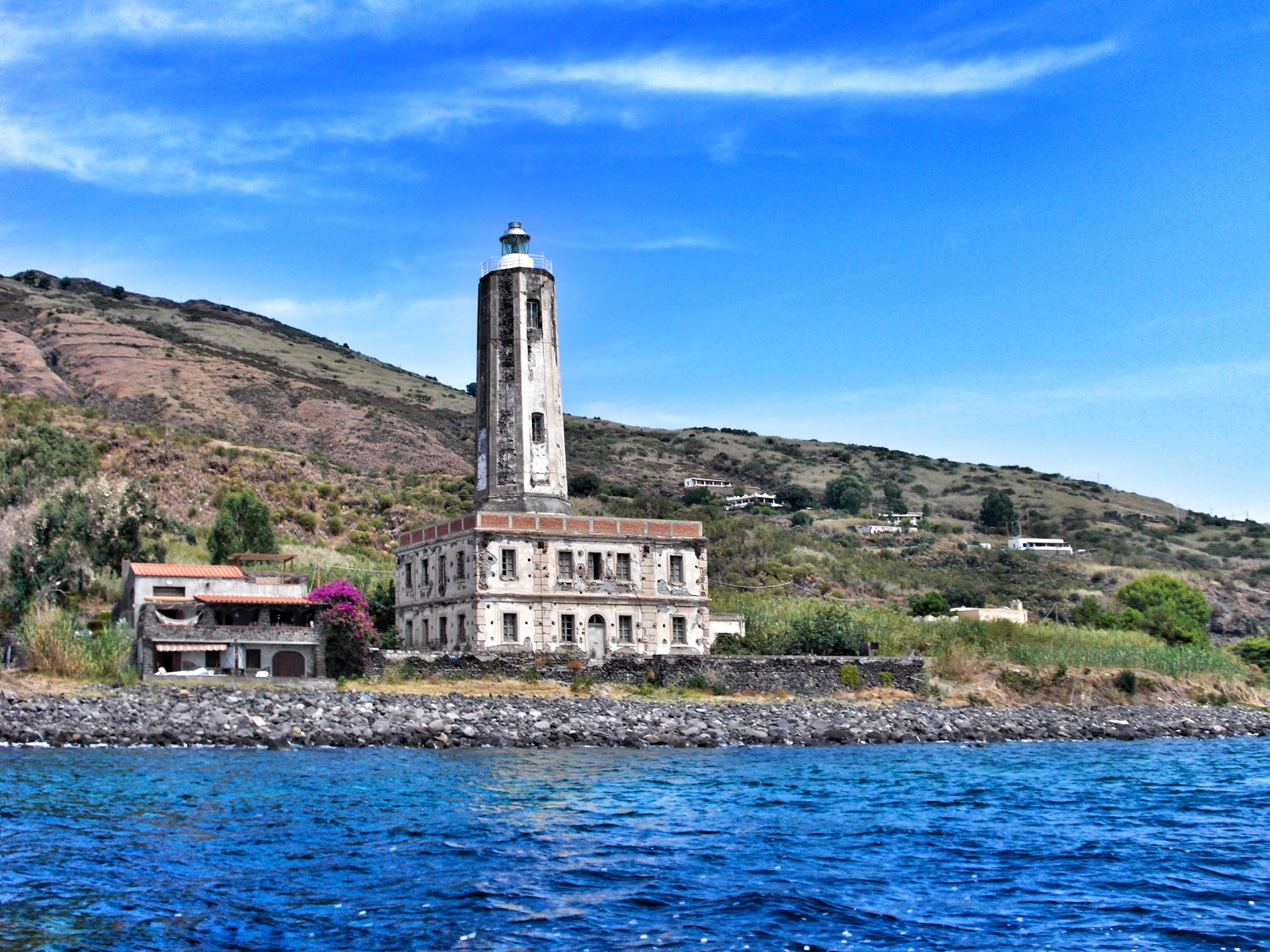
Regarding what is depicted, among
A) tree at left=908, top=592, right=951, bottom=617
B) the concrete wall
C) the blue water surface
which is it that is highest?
the concrete wall

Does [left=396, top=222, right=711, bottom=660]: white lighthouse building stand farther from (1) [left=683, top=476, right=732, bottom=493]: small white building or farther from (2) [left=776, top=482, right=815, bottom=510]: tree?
(2) [left=776, top=482, right=815, bottom=510]: tree

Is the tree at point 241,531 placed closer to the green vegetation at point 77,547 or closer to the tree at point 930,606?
the green vegetation at point 77,547

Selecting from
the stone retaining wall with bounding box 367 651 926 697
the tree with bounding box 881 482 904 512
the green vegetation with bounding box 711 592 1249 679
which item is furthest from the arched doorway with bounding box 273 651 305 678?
the tree with bounding box 881 482 904 512

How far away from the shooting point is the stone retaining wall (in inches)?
1437

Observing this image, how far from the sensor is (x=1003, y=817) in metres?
20.1

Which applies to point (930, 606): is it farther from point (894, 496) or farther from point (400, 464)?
point (894, 496)

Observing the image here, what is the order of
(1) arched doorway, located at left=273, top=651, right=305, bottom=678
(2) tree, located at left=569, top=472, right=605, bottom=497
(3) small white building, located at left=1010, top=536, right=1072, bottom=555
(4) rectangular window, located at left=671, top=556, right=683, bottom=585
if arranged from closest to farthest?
(1) arched doorway, located at left=273, top=651, right=305, bottom=678
(4) rectangular window, located at left=671, top=556, right=683, bottom=585
(2) tree, located at left=569, top=472, right=605, bottom=497
(3) small white building, located at left=1010, top=536, right=1072, bottom=555

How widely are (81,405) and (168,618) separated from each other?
5830cm

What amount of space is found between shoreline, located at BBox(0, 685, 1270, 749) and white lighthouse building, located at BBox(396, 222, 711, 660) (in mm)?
4438

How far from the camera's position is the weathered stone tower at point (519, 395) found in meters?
41.1

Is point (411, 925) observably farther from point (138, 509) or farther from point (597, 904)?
point (138, 509)

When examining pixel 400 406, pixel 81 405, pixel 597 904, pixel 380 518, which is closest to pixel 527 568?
pixel 597 904

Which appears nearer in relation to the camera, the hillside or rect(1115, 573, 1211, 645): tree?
rect(1115, 573, 1211, 645): tree

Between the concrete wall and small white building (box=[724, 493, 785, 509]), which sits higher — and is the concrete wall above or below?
below
